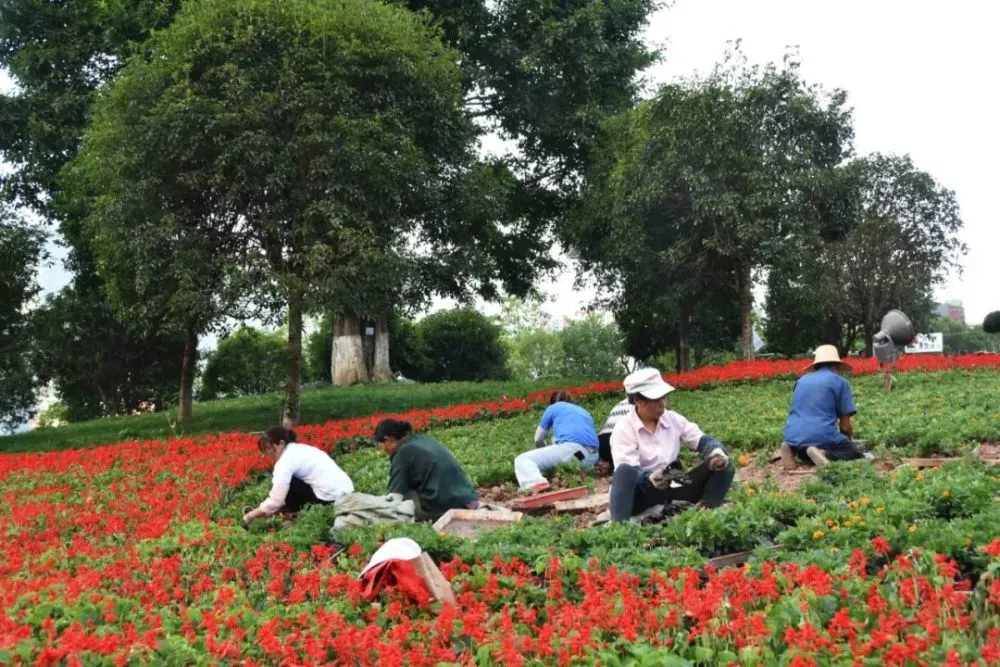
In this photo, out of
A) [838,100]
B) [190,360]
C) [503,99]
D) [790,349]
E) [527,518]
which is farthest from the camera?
[790,349]

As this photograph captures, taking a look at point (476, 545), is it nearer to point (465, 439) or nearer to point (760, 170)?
point (465, 439)

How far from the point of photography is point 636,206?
2480 cm

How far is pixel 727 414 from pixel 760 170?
34.1ft

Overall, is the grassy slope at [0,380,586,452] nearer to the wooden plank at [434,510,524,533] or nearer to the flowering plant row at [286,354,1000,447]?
the flowering plant row at [286,354,1000,447]

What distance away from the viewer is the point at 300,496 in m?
9.31

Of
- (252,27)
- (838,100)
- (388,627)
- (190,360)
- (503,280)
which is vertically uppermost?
(838,100)

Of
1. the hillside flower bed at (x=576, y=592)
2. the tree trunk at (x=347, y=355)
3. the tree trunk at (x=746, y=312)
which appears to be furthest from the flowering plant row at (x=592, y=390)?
the tree trunk at (x=347, y=355)

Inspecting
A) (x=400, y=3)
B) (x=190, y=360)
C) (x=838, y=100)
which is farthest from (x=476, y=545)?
(x=838, y=100)

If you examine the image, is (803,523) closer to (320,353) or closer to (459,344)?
(320,353)

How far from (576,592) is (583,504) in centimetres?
341

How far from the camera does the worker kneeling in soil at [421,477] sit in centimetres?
849

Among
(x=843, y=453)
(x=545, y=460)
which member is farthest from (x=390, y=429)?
(x=843, y=453)

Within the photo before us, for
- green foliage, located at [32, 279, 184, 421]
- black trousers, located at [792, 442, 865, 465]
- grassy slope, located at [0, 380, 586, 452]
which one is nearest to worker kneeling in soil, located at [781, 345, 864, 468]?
black trousers, located at [792, 442, 865, 465]

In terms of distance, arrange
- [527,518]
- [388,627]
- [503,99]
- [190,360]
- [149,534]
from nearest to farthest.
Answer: [388,627] → [527,518] → [149,534] → [190,360] → [503,99]
